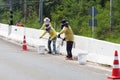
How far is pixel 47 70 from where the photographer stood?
1617cm

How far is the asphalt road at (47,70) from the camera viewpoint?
46.8ft

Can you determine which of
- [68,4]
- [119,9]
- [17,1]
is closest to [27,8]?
[17,1]

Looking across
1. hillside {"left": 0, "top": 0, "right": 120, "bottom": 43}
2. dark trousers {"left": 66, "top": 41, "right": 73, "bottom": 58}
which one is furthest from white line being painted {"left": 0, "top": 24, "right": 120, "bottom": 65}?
hillside {"left": 0, "top": 0, "right": 120, "bottom": 43}

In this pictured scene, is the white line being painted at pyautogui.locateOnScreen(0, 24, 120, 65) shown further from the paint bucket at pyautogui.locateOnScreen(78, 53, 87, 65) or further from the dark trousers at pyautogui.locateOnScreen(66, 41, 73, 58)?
the paint bucket at pyautogui.locateOnScreen(78, 53, 87, 65)

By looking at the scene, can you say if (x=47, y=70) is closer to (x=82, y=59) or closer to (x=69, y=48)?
(x=82, y=59)

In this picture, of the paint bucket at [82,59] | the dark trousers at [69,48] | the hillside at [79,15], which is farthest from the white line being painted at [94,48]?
the hillside at [79,15]

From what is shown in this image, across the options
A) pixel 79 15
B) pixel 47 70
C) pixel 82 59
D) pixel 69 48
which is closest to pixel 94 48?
pixel 82 59

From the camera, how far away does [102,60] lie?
1800 centimetres

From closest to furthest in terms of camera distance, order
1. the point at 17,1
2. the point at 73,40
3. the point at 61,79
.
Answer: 1. the point at 61,79
2. the point at 73,40
3. the point at 17,1

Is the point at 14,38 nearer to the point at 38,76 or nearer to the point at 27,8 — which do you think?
the point at 38,76

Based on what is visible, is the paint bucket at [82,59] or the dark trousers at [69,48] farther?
the dark trousers at [69,48]

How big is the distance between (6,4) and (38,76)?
54594mm

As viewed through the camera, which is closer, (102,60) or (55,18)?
(102,60)

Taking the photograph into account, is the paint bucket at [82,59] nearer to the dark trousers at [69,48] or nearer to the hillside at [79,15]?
the dark trousers at [69,48]
